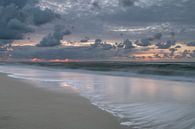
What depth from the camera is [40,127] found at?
8.43 meters

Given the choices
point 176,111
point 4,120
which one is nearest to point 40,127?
point 4,120

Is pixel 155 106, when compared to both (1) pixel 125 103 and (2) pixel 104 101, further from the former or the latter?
(2) pixel 104 101

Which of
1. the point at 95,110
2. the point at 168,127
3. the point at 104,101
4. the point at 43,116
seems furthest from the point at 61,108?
the point at 168,127

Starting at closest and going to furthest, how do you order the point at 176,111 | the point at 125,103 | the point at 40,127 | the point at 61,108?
the point at 40,127 < the point at 176,111 < the point at 61,108 < the point at 125,103

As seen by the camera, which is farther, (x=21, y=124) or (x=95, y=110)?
(x=95, y=110)

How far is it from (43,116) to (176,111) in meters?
4.06

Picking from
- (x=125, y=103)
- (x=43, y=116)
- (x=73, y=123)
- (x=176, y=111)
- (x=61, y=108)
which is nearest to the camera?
(x=73, y=123)

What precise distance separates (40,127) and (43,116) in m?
1.59

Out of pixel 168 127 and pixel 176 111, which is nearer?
pixel 168 127

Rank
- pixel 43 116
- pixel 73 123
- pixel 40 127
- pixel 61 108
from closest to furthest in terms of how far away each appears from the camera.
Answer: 1. pixel 40 127
2. pixel 73 123
3. pixel 43 116
4. pixel 61 108

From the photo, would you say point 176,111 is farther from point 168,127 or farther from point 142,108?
point 168,127

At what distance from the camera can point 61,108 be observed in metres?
12.0

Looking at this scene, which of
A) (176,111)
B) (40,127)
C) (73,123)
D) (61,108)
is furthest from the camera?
(61,108)

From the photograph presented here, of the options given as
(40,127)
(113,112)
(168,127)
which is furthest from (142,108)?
(40,127)
